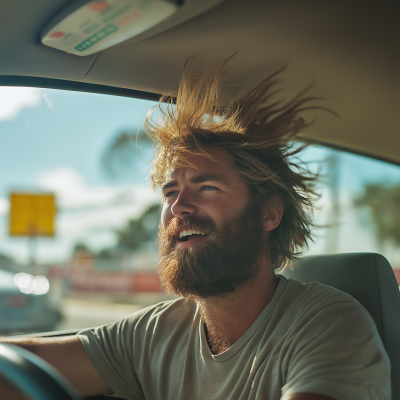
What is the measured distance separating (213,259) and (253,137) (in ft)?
2.06

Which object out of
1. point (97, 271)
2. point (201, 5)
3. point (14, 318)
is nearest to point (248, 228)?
point (201, 5)

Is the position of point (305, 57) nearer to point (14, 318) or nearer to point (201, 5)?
point (201, 5)

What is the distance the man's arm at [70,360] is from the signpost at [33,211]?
156 inches

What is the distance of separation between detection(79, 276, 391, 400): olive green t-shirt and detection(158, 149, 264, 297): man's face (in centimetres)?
20

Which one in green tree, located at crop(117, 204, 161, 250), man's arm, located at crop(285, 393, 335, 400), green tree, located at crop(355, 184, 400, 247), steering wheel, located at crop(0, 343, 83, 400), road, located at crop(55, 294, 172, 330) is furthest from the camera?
green tree, located at crop(117, 204, 161, 250)

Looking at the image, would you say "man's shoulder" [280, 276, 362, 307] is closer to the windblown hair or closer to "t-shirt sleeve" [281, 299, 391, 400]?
"t-shirt sleeve" [281, 299, 391, 400]

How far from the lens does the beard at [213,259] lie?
1768 millimetres

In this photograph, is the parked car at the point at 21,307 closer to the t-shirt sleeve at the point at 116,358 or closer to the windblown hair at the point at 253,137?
the t-shirt sleeve at the point at 116,358

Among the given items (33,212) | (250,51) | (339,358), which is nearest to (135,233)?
(33,212)

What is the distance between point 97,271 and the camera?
22.0 m

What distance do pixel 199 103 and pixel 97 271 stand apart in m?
21.2

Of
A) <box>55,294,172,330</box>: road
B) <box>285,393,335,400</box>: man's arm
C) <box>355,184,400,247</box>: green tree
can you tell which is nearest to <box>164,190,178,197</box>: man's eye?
<box>285,393,335,400</box>: man's arm

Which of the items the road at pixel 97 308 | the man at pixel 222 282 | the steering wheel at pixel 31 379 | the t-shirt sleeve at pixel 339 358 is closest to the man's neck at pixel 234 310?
the man at pixel 222 282

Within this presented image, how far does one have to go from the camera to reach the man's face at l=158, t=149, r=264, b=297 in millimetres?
1778
